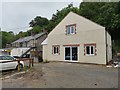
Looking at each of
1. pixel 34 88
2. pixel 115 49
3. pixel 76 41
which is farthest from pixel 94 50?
pixel 34 88

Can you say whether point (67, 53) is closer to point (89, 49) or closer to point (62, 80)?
point (89, 49)

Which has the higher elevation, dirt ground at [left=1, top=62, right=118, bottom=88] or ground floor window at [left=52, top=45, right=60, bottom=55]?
ground floor window at [left=52, top=45, right=60, bottom=55]

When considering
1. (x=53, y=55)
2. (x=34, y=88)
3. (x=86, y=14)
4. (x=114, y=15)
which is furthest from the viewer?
(x=86, y=14)

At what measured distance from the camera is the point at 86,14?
46.9m

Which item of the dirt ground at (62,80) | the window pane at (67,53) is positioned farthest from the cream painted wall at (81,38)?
the dirt ground at (62,80)

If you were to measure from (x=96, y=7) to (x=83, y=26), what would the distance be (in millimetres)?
22841

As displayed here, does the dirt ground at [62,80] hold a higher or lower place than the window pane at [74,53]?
lower

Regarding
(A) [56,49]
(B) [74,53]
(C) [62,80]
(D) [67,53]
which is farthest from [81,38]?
(C) [62,80]

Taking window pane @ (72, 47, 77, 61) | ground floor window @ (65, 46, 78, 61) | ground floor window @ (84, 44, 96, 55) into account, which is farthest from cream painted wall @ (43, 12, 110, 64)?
window pane @ (72, 47, 77, 61)

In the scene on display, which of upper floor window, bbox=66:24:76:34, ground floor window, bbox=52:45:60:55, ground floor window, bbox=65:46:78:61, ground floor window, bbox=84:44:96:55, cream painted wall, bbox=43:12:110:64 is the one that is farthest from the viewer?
ground floor window, bbox=52:45:60:55

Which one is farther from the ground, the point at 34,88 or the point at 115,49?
the point at 115,49

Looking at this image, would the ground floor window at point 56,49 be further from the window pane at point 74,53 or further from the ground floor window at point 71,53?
the window pane at point 74,53

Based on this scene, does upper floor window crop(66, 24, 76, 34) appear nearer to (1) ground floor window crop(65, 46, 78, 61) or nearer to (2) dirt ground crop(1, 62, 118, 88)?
(1) ground floor window crop(65, 46, 78, 61)

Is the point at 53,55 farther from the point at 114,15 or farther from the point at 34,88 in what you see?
the point at 34,88
